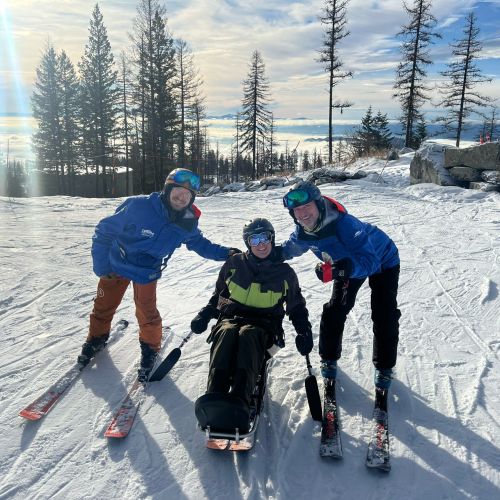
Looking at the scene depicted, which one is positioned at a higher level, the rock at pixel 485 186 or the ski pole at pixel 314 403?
the rock at pixel 485 186

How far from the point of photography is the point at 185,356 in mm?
4328

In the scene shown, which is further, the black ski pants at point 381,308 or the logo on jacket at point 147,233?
the logo on jacket at point 147,233

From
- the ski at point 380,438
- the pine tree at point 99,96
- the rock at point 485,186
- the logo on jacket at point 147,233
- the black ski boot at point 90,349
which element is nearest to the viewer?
the ski at point 380,438

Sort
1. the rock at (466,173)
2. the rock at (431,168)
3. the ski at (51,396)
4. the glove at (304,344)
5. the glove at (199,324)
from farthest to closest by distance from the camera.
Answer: the rock at (431,168), the rock at (466,173), the glove at (199,324), the glove at (304,344), the ski at (51,396)

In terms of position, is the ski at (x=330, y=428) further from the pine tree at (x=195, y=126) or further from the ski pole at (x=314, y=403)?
the pine tree at (x=195, y=126)

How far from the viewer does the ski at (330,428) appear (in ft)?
9.54

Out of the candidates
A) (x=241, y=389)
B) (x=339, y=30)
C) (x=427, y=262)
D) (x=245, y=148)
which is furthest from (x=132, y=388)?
(x=245, y=148)

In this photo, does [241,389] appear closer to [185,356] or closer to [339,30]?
[185,356]

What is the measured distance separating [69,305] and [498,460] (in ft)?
17.1

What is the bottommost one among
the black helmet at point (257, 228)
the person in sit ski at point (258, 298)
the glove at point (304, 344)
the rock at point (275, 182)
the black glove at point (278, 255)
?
the glove at point (304, 344)

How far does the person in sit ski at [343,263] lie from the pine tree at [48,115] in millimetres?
32780

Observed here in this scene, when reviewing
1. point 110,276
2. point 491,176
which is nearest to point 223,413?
point 110,276

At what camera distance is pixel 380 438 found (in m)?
3.02

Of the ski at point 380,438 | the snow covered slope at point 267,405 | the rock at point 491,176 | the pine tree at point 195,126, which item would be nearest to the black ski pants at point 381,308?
the ski at point 380,438
